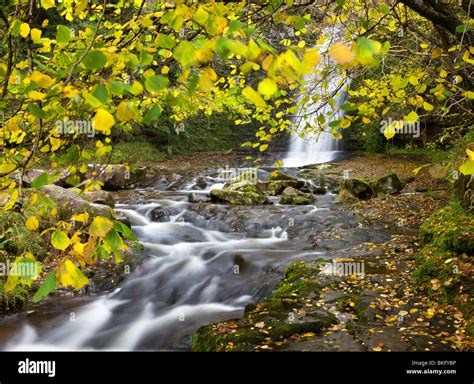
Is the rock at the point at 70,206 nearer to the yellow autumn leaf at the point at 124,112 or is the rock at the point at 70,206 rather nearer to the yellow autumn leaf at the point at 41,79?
the yellow autumn leaf at the point at 124,112

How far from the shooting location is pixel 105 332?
6.42 m

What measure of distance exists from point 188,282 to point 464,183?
5420mm

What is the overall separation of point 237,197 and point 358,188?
3863 millimetres

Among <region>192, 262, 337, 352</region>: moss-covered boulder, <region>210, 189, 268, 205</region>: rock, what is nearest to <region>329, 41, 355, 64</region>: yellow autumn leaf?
<region>192, 262, 337, 352</region>: moss-covered boulder

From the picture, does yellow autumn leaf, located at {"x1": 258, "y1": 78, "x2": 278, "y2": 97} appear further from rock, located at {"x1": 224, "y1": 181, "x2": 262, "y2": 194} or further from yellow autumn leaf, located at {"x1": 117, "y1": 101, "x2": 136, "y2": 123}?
rock, located at {"x1": 224, "y1": 181, "x2": 262, "y2": 194}

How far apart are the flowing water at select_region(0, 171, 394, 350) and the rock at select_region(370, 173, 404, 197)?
1.64 meters

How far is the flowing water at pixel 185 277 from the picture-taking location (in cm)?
616

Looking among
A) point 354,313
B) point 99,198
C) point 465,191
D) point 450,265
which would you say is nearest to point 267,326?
point 354,313

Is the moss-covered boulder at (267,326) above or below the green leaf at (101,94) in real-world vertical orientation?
below

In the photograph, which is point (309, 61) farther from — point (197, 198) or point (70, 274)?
point (197, 198)

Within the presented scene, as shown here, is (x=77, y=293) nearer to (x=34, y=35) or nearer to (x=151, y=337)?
(x=151, y=337)

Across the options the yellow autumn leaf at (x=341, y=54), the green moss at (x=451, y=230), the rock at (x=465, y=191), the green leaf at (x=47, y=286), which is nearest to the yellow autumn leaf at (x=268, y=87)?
the yellow autumn leaf at (x=341, y=54)

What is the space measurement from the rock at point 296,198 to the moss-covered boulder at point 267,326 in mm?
7490

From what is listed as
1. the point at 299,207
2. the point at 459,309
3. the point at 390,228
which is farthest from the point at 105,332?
the point at 299,207
